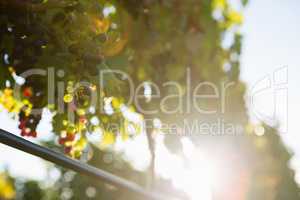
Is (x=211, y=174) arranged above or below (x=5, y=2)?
below

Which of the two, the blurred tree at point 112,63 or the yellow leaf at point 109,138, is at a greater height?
the blurred tree at point 112,63

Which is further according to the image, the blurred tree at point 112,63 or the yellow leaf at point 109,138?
the yellow leaf at point 109,138

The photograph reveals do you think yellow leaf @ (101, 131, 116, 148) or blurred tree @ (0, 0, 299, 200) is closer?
blurred tree @ (0, 0, 299, 200)

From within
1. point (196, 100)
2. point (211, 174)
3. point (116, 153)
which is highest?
point (196, 100)

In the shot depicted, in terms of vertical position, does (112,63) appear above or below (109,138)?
above

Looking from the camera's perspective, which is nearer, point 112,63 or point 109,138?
point 112,63

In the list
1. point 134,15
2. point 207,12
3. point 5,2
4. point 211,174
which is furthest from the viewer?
point 211,174

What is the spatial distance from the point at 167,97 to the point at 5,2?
7.33 ft

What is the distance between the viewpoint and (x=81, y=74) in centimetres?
172

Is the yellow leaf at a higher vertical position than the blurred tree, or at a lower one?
lower

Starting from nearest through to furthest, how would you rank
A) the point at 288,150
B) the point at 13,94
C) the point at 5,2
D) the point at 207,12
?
the point at 5,2 → the point at 13,94 → the point at 207,12 → the point at 288,150

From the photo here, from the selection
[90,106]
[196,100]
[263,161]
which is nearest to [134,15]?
[90,106]

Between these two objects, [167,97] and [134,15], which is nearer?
[134,15]

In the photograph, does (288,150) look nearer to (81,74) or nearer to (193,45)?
(193,45)
